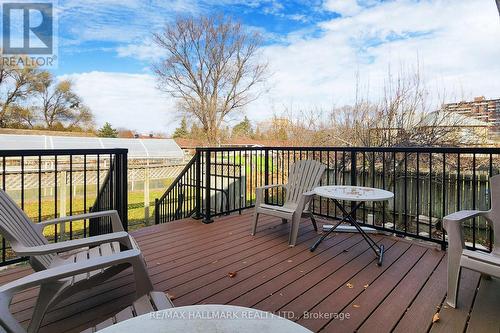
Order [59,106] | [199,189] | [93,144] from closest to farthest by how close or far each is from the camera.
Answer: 1. [199,189]
2. [93,144]
3. [59,106]

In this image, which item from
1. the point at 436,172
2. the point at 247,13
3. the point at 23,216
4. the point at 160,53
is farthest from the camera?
the point at 160,53

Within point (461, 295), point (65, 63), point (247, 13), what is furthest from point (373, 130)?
point (65, 63)

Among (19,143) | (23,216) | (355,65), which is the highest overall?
(355,65)

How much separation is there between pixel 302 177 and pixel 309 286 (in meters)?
1.80

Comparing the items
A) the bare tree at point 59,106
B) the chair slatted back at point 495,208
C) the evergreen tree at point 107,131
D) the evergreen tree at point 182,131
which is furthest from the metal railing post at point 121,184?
the evergreen tree at point 107,131

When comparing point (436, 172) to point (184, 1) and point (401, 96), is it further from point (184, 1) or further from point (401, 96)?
point (184, 1)

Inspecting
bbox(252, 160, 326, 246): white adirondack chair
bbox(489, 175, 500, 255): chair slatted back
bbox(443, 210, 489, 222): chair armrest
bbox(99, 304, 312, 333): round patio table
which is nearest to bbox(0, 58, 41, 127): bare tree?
bbox(252, 160, 326, 246): white adirondack chair

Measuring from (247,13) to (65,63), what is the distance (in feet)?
30.3

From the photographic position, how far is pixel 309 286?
2262 millimetres

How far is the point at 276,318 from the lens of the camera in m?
0.91

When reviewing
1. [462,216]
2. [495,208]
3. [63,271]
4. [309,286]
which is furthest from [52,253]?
[495,208]

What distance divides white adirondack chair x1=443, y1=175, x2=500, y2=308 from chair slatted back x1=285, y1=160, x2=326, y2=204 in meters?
1.71

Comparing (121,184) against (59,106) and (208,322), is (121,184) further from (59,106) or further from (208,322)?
(59,106)

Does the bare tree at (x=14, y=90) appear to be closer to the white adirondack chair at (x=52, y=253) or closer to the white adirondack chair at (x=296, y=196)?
the white adirondack chair at (x=52, y=253)
